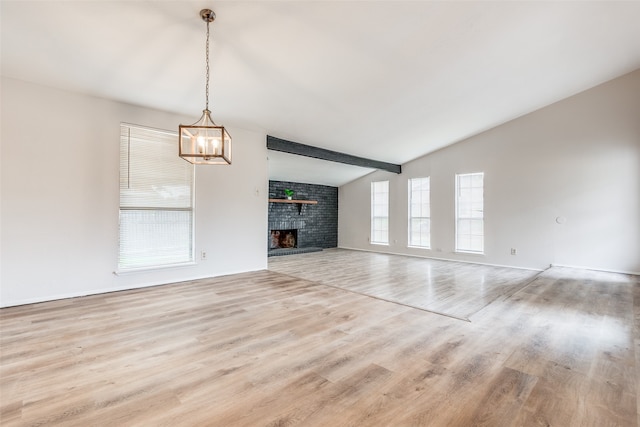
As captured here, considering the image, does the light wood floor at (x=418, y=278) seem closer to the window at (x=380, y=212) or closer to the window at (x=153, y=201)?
the window at (x=380, y=212)

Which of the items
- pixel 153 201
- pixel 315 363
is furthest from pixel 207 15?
pixel 315 363

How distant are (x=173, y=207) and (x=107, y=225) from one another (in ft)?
2.86

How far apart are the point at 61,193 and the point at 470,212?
733 centimetres

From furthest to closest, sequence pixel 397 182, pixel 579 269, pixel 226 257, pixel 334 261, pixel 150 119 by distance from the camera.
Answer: pixel 397 182, pixel 334 261, pixel 579 269, pixel 226 257, pixel 150 119

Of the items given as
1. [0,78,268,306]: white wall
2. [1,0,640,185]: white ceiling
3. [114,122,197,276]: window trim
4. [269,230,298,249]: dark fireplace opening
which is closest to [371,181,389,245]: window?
[269,230,298,249]: dark fireplace opening

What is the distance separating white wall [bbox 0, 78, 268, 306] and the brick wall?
3.93m

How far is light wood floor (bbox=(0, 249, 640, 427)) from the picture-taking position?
5.31 feet

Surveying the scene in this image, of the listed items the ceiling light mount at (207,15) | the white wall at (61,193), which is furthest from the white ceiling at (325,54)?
the white wall at (61,193)

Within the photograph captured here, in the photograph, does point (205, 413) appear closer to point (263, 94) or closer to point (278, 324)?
point (278, 324)

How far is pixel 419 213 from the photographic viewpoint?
786cm

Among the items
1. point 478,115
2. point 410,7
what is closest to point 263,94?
point 410,7

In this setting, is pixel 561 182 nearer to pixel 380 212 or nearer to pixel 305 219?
pixel 380 212

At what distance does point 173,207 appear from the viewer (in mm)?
4586

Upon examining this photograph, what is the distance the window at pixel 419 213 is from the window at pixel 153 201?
5.51m
